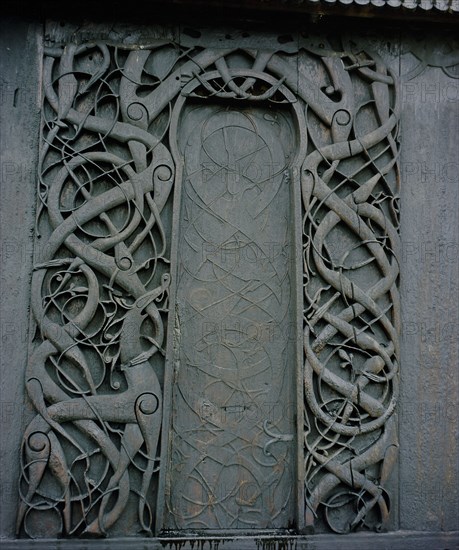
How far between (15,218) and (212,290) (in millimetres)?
1113

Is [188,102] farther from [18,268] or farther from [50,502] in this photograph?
[50,502]

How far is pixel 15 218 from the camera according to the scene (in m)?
4.25

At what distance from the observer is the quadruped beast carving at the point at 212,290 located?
4.14 metres

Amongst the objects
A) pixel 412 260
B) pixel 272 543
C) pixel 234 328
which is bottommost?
pixel 272 543

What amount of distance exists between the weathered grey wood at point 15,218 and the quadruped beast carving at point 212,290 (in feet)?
0.26

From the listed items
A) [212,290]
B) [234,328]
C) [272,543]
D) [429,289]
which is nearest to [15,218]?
[212,290]

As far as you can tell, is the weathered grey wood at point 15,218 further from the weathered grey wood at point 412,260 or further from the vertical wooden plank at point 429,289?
the vertical wooden plank at point 429,289

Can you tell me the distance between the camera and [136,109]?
434 centimetres

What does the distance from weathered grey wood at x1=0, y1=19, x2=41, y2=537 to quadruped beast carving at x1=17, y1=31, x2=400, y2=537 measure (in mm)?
80

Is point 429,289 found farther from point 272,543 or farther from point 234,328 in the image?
point 272,543

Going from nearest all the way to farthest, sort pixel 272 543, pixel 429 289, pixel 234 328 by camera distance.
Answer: pixel 272 543
pixel 234 328
pixel 429 289

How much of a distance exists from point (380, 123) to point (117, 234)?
1.59m

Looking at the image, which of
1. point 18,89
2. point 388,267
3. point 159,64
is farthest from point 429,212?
point 18,89

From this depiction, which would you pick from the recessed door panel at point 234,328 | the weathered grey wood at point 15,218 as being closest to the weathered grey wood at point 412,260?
the weathered grey wood at point 15,218
